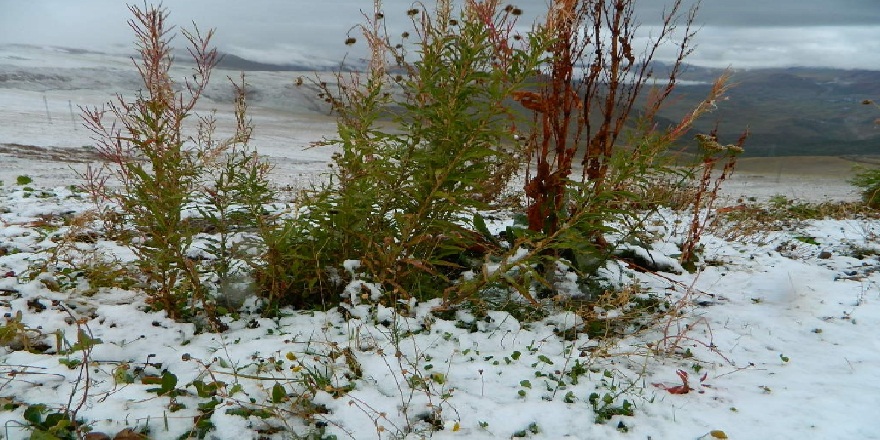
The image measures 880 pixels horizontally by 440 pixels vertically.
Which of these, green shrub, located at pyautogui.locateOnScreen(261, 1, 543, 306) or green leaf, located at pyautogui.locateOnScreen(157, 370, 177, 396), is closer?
green leaf, located at pyautogui.locateOnScreen(157, 370, 177, 396)

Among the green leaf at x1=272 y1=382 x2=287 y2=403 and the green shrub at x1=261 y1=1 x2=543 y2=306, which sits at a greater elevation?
the green shrub at x1=261 y1=1 x2=543 y2=306

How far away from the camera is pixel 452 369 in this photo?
2895 mm

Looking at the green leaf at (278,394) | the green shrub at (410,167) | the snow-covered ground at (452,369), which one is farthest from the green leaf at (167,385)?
the green shrub at (410,167)

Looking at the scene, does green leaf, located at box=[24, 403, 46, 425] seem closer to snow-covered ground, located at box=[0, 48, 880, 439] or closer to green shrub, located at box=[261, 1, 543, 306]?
snow-covered ground, located at box=[0, 48, 880, 439]

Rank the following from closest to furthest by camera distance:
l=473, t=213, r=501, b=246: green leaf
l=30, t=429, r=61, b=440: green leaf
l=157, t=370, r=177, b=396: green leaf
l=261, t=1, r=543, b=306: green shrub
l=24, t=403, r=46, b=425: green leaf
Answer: l=30, t=429, r=61, b=440: green leaf, l=24, t=403, r=46, b=425: green leaf, l=157, t=370, r=177, b=396: green leaf, l=261, t=1, r=543, b=306: green shrub, l=473, t=213, r=501, b=246: green leaf

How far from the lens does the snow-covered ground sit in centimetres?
242

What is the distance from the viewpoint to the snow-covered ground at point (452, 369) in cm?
242

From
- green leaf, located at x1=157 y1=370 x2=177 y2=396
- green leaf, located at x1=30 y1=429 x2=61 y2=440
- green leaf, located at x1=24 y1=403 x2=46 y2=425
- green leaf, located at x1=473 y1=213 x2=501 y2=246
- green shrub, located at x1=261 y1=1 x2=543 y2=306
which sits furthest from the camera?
green leaf, located at x1=473 y1=213 x2=501 y2=246

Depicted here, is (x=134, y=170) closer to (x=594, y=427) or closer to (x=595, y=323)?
(x=594, y=427)

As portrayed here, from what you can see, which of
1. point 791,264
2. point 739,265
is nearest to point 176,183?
point 739,265


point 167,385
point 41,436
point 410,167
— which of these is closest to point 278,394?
point 167,385

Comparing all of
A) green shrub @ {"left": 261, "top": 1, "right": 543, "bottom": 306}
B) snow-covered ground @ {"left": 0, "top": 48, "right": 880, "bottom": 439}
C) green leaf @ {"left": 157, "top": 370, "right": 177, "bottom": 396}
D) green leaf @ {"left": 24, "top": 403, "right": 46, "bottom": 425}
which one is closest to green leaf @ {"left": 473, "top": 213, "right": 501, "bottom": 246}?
green shrub @ {"left": 261, "top": 1, "right": 543, "bottom": 306}

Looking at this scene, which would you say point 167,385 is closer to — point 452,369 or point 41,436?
point 41,436

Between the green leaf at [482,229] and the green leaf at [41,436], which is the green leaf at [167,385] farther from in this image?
the green leaf at [482,229]
